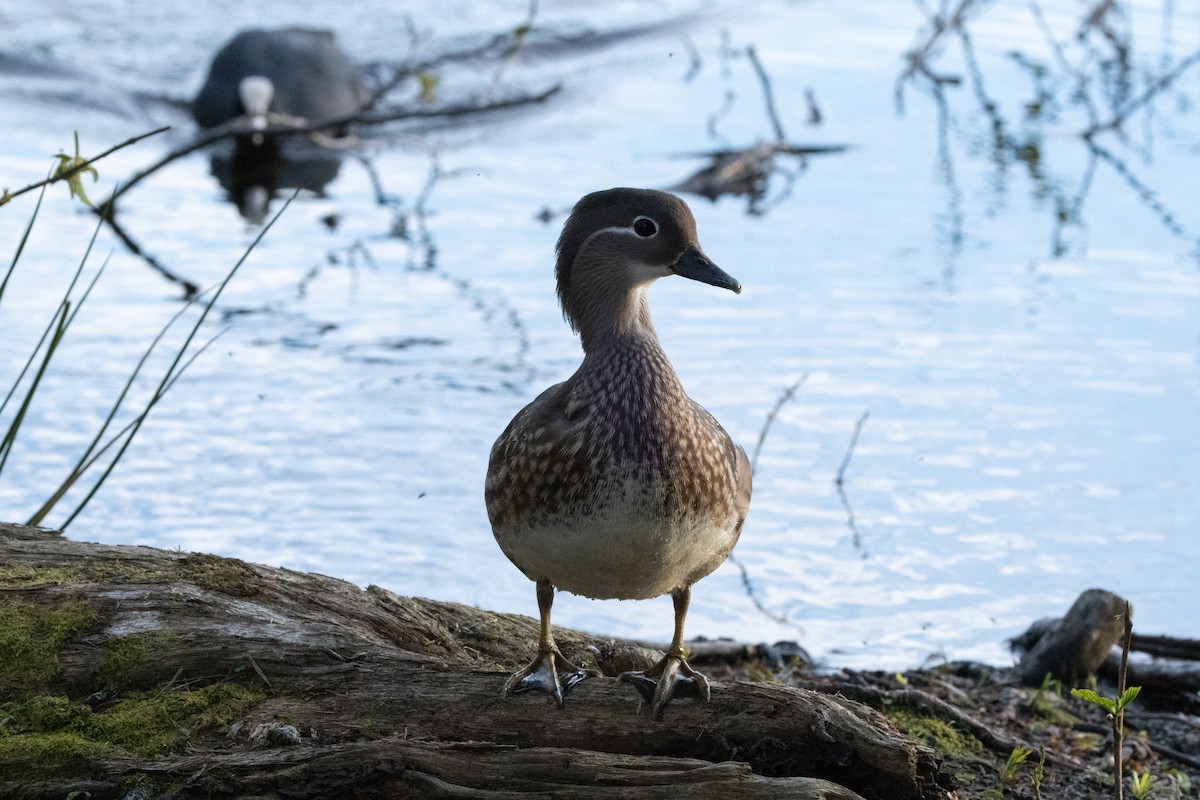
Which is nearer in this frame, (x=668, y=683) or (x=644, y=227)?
(x=668, y=683)

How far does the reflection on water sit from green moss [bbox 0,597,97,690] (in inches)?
80.8

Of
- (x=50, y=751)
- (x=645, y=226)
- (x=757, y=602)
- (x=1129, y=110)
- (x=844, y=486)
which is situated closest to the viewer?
(x=50, y=751)

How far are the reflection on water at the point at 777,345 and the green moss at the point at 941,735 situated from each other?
0.96 metres

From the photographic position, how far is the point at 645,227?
4047 millimetres

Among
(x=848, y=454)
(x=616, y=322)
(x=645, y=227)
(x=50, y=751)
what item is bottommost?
(x=50, y=751)

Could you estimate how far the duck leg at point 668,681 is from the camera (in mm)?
3656

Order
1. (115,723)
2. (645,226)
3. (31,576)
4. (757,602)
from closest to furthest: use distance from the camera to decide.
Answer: (115,723)
(645,226)
(31,576)
(757,602)

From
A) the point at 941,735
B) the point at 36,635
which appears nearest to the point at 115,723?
the point at 36,635

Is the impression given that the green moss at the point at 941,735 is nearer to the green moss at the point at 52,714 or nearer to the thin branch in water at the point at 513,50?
the green moss at the point at 52,714

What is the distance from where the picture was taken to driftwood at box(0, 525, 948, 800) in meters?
3.35

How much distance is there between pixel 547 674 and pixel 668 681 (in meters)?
0.31

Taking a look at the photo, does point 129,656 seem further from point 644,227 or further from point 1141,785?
point 1141,785

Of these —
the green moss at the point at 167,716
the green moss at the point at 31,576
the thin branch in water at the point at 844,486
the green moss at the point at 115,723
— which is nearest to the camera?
the green moss at the point at 115,723

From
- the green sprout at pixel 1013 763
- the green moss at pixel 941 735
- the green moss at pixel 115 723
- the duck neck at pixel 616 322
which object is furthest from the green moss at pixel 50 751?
the green sprout at pixel 1013 763
